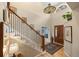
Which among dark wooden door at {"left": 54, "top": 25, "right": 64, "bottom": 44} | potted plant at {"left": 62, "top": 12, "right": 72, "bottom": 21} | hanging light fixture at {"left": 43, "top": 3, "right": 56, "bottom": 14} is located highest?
hanging light fixture at {"left": 43, "top": 3, "right": 56, "bottom": 14}

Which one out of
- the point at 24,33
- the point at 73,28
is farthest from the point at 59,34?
the point at 24,33

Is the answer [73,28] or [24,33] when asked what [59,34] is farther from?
[24,33]

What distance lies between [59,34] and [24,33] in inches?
22.6

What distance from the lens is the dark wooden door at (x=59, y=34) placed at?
2.13 meters

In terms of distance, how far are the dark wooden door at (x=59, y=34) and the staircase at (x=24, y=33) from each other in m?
0.23

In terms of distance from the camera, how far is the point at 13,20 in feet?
7.08

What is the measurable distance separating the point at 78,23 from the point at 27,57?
3.27 feet

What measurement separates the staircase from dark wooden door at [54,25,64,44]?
227 mm

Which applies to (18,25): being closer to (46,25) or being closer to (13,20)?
(13,20)

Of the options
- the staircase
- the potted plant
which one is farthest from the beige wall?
the staircase

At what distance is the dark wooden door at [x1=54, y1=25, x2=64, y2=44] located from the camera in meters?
2.13

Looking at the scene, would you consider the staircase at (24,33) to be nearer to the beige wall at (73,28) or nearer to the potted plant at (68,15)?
the beige wall at (73,28)

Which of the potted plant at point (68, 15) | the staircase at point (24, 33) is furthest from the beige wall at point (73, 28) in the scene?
the staircase at point (24, 33)

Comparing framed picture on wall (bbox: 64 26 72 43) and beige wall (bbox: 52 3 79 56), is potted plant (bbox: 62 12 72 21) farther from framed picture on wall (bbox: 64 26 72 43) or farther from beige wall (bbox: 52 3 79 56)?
framed picture on wall (bbox: 64 26 72 43)
